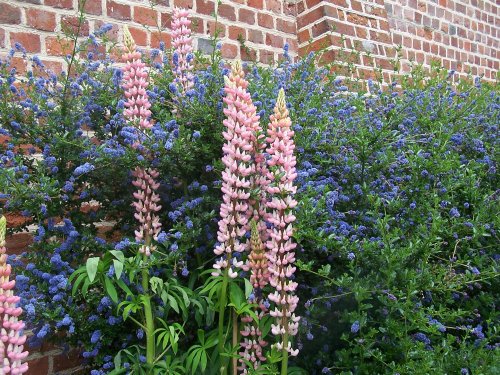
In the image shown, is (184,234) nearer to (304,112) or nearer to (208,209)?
(208,209)

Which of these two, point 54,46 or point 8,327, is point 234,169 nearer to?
point 8,327

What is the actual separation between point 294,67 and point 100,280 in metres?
1.47

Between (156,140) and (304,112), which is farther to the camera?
(304,112)

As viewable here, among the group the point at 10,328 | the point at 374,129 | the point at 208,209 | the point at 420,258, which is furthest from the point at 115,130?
the point at 420,258

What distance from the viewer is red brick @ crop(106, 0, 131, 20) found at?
8.79 ft

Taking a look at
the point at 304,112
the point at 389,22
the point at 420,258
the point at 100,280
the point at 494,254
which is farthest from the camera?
the point at 389,22

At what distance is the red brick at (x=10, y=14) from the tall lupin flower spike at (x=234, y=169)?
1.27 m

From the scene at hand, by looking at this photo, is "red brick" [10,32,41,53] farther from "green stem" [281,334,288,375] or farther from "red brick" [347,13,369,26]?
"red brick" [347,13,369,26]

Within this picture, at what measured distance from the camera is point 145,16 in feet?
9.35

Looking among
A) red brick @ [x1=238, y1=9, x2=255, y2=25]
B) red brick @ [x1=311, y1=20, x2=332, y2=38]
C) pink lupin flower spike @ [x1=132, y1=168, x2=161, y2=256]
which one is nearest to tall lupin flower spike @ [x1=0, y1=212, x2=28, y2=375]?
pink lupin flower spike @ [x1=132, y1=168, x2=161, y2=256]

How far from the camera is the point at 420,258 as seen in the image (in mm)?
2027

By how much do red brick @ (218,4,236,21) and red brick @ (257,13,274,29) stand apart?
248 millimetres

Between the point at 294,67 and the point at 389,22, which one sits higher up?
the point at 389,22

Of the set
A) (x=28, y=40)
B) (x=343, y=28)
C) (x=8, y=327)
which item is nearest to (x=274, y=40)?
(x=343, y=28)
